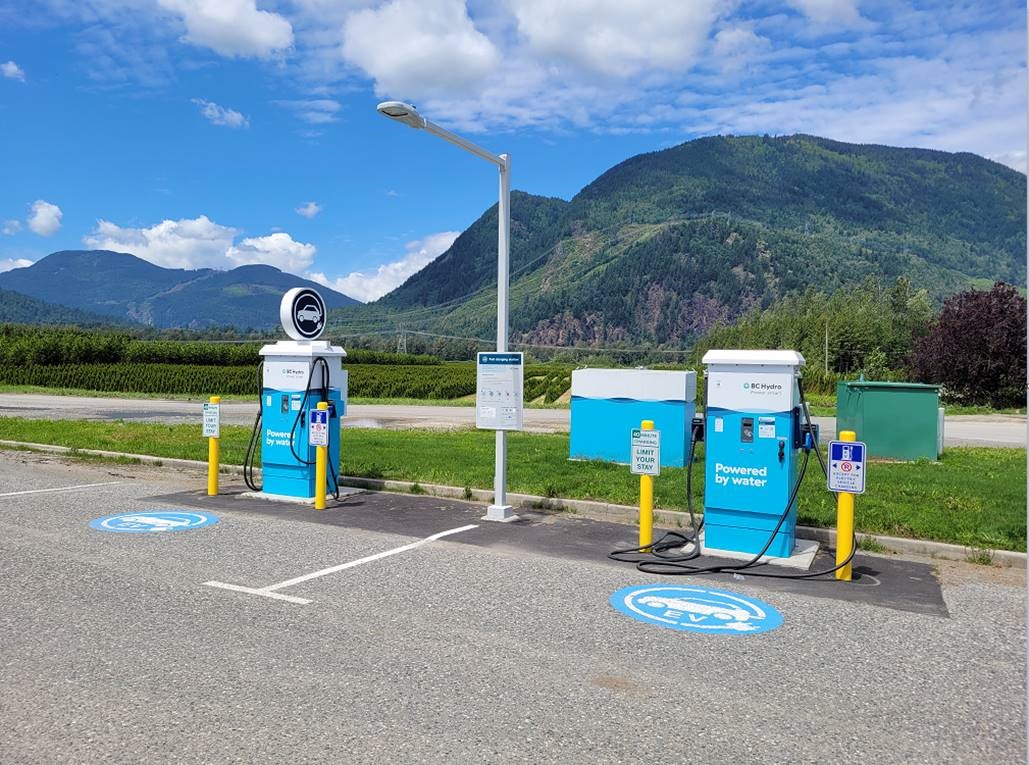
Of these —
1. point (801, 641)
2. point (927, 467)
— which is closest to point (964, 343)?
point (927, 467)

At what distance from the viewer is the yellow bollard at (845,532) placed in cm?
686

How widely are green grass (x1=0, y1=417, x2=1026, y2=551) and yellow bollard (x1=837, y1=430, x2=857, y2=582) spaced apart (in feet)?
5.74

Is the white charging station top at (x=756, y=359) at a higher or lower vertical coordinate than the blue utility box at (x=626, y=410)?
higher

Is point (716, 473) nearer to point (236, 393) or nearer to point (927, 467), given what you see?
point (927, 467)

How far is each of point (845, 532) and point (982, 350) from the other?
36.0 m

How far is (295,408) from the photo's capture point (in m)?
10.5

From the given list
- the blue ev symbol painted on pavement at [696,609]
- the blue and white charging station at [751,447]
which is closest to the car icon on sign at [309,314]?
the blue and white charging station at [751,447]

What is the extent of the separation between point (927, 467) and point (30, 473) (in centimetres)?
1504

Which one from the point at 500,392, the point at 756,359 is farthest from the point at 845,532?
the point at 500,392

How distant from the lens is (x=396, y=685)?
4.38 meters

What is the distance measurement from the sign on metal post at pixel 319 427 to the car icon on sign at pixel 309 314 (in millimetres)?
1505

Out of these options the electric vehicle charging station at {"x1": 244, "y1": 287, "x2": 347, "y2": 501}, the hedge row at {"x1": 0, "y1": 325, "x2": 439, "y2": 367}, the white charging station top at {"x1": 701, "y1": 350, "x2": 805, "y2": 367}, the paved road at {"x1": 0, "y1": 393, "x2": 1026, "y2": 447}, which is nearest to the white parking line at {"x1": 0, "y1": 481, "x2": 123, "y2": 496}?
the electric vehicle charging station at {"x1": 244, "y1": 287, "x2": 347, "y2": 501}

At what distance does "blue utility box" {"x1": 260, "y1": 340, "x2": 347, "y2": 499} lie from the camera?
10391mm

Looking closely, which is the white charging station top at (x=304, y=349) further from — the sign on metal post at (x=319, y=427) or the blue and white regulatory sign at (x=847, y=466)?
the blue and white regulatory sign at (x=847, y=466)
